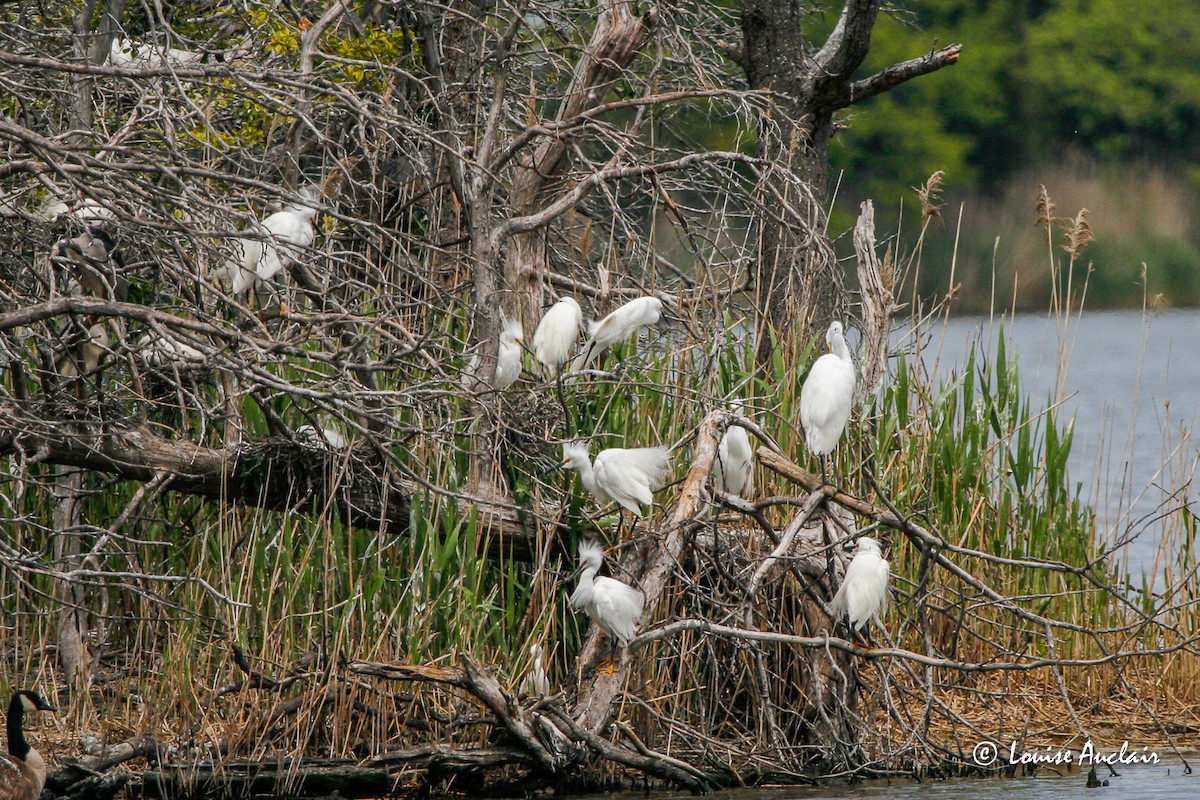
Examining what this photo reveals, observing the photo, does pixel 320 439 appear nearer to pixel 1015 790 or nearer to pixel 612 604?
pixel 612 604

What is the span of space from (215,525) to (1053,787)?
330 cm

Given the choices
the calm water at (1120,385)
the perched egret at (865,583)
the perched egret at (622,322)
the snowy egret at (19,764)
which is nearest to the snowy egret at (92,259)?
the snowy egret at (19,764)

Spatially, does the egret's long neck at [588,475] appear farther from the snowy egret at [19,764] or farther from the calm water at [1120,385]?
the calm water at [1120,385]

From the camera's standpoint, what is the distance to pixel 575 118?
18.3 ft

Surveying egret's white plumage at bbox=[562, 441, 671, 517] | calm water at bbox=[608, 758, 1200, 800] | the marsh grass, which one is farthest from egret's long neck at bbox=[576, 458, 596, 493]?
calm water at bbox=[608, 758, 1200, 800]

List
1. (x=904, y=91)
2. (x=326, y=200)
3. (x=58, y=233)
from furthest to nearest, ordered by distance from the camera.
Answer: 1. (x=904, y=91)
2. (x=326, y=200)
3. (x=58, y=233)

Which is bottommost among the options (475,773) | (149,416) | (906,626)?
(475,773)

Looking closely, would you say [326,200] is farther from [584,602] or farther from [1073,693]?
[1073,693]

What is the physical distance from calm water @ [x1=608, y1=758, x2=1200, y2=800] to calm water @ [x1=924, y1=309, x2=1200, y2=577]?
136 centimetres

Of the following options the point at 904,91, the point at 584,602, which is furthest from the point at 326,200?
the point at 904,91

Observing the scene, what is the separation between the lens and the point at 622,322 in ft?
18.9

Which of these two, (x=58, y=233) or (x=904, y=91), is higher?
(x=904, y=91)

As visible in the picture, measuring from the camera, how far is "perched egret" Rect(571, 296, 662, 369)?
5.71 meters

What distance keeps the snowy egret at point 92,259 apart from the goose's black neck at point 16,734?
1371 millimetres
